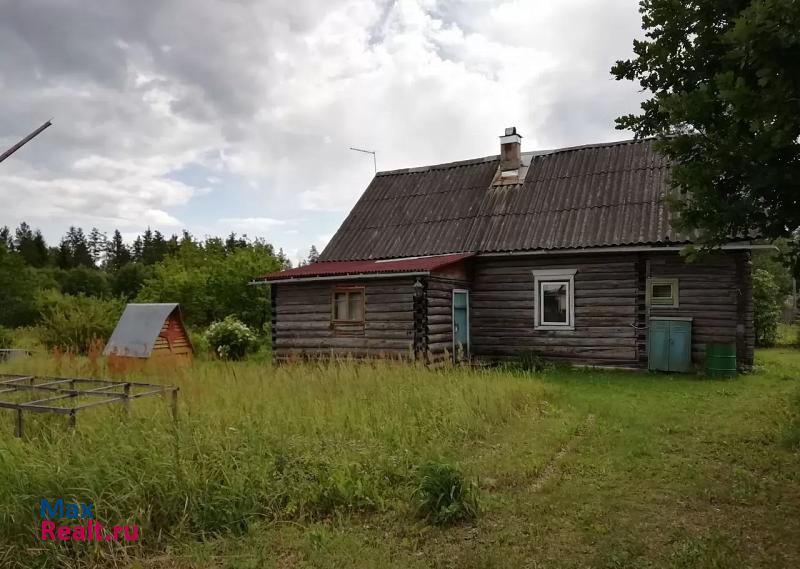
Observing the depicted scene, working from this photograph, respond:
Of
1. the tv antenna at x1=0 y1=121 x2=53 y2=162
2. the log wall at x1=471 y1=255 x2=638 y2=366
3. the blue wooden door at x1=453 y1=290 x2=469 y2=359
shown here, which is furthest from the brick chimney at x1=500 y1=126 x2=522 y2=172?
the tv antenna at x1=0 y1=121 x2=53 y2=162

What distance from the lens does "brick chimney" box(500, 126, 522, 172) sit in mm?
18391

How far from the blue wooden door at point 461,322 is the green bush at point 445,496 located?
10.2 m

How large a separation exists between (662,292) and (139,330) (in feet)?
47.4

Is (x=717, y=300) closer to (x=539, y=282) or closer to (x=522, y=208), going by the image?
(x=539, y=282)

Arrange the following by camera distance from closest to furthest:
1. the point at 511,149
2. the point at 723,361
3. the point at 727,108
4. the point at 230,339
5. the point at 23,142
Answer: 1. the point at 727,108
2. the point at 23,142
3. the point at 723,361
4. the point at 511,149
5. the point at 230,339

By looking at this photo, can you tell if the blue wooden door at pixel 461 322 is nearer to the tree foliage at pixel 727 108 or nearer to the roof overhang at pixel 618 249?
the roof overhang at pixel 618 249

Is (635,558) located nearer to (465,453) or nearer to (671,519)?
(671,519)

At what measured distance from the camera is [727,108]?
457 cm

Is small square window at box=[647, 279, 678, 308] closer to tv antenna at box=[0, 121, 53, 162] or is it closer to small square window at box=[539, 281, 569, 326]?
small square window at box=[539, 281, 569, 326]

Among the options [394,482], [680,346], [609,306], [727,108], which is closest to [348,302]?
[609,306]

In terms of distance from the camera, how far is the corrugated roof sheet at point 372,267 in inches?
551

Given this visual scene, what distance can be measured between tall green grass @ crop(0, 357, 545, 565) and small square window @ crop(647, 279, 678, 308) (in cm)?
766

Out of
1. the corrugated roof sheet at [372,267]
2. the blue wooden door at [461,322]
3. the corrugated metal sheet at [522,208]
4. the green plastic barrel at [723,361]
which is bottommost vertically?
the green plastic barrel at [723,361]

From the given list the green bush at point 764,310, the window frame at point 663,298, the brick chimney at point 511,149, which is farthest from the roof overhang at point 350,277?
the green bush at point 764,310
